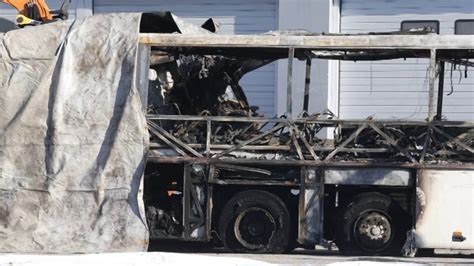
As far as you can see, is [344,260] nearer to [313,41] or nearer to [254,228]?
[254,228]

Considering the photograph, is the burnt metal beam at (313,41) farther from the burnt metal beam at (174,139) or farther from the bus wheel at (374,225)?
the bus wheel at (374,225)

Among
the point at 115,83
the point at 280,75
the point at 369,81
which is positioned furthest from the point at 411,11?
the point at 115,83

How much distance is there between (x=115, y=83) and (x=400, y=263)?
444cm

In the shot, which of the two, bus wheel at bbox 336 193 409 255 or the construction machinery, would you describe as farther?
the construction machinery

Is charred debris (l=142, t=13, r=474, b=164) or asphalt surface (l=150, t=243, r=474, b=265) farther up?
charred debris (l=142, t=13, r=474, b=164)

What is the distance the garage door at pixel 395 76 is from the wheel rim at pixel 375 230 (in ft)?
21.9

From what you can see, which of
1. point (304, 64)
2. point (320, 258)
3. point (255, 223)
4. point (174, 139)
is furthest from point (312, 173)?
point (304, 64)

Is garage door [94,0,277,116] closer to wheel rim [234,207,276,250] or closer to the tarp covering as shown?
wheel rim [234,207,276,250]

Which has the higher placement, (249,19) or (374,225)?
(249,19)

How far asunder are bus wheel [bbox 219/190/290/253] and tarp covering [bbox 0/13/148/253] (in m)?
1.20

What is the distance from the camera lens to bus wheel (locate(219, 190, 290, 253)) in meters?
13.5

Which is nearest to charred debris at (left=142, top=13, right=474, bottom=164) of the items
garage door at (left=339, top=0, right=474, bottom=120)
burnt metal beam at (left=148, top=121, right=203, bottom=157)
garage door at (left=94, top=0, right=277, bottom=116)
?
burnt metal beam at (left=148, top=121, right=203, bottom=157)

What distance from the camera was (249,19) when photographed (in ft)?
68.5

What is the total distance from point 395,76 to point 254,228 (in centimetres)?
749
